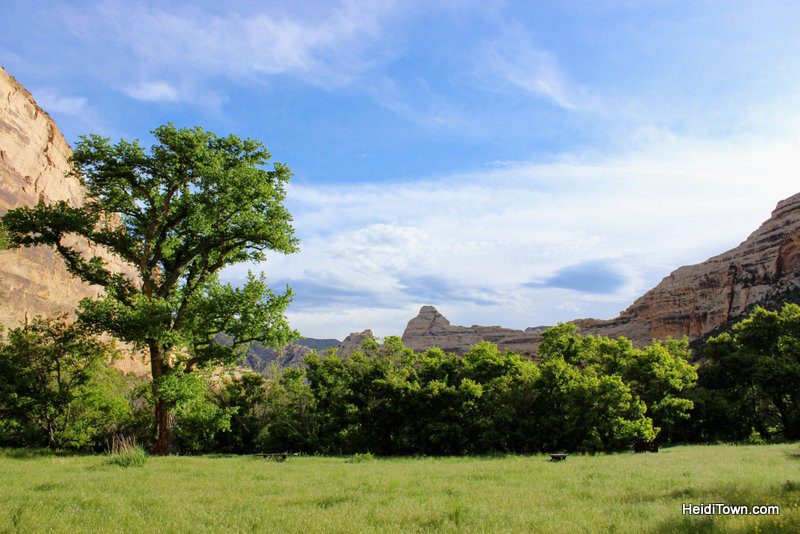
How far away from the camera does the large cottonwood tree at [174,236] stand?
2280 cm

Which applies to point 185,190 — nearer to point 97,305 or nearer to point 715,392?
point 97,305

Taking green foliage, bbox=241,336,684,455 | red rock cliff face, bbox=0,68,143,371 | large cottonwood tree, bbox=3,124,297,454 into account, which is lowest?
green foliage, bbox=241,336,684,455

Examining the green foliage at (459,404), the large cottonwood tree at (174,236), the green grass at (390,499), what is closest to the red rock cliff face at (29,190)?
the green foliage at (459,404)

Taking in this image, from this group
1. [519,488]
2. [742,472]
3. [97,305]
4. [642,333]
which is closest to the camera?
[519,488]

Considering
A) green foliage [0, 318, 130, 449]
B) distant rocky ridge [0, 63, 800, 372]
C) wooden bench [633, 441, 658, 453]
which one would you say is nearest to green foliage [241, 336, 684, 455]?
wooden bench [633, 441, 658, 453]

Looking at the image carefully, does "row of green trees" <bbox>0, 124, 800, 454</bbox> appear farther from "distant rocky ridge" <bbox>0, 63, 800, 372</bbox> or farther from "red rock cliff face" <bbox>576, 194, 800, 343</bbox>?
"red rock cliff face" <bbox>576, 194, 800, 343</bbox>

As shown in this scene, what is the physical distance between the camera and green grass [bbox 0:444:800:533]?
8289 millimetres

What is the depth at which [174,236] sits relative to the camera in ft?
80.0

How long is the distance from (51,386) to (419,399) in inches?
907

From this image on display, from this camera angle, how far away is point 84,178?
2456 cm

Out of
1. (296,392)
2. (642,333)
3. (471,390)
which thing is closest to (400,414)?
(471,390)

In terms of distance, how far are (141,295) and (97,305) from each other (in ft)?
6.41

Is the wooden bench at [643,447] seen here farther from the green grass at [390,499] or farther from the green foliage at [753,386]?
the green foliage at [753,386]

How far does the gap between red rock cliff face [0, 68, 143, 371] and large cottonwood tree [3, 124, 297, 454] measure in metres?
63.6
